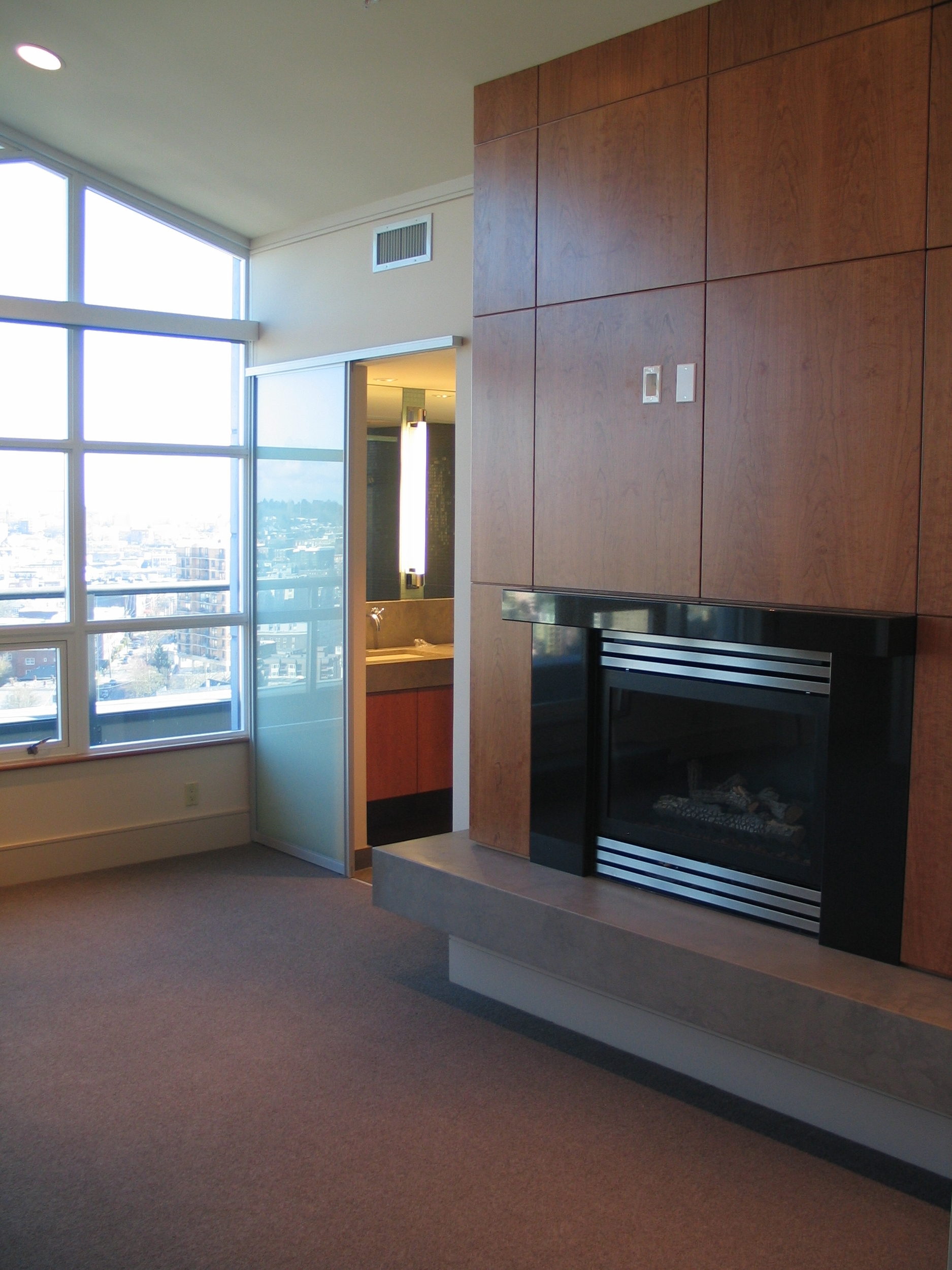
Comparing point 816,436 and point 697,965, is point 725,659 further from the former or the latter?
point 697,965

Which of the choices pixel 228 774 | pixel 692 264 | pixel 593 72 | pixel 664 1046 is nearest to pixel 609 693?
pixel 664 1046

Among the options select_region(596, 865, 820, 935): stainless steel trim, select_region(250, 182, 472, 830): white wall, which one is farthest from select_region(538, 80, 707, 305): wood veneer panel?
select_region(596, 865, 820, 935): stainless steel trim

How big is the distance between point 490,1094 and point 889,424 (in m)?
2.03

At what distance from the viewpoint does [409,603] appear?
5.95m

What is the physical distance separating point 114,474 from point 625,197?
277cm

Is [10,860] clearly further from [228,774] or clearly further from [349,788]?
[349,788]

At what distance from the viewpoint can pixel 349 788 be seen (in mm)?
4812

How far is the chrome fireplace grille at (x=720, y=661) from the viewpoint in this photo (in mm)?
2797

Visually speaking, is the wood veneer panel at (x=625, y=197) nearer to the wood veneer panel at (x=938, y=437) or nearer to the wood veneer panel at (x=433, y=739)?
the wood veneer panel at (x=938, y=437)

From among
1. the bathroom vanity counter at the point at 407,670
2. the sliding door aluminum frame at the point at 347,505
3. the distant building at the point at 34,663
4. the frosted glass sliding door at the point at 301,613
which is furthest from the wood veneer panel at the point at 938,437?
the distant building at the point at 34,663

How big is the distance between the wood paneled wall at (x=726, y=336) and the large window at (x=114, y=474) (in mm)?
2024

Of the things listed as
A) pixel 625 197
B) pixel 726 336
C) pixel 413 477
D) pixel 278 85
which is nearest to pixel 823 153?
→ pixel 726 336

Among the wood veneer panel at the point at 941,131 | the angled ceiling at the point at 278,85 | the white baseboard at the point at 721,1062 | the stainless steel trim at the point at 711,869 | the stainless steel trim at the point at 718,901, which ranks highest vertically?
the angled ceiling at the point at 278,85

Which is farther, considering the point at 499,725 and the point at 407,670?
the point at 407,670
